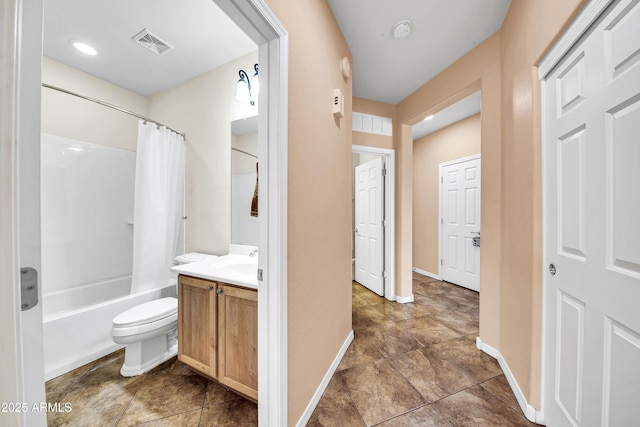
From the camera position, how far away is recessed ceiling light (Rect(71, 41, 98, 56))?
6.76 ft

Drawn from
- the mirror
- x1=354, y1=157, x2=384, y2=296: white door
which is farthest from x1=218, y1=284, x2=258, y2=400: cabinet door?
x1=354, y1=157, x2=384, y2=296: white door

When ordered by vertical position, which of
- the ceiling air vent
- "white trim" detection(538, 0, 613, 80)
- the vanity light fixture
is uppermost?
the ceiling air vent

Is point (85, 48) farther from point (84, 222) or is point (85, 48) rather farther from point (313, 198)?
point (313, 198)

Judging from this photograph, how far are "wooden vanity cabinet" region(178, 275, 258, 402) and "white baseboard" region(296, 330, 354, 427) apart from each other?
0.94 ft

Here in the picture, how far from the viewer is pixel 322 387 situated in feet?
4.81

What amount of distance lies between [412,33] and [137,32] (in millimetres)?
2314

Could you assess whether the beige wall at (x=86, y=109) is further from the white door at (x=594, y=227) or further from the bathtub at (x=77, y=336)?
the white door at (x=594, y=227)

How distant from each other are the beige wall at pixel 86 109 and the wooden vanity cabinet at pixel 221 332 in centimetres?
224

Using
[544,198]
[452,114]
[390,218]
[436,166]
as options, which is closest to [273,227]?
[544,198]

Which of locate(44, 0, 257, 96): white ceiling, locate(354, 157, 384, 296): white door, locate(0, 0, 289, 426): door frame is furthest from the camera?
locate(354, 157, 384, 296): white door

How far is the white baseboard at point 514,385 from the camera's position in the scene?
1.27 meters

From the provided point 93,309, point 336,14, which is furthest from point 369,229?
point 93,309

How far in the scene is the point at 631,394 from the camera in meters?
0.79

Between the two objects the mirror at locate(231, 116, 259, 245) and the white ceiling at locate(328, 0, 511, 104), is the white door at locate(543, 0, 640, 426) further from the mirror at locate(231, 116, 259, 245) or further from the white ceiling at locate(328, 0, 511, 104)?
the mirror at locate(231, 116, 259, 245)
